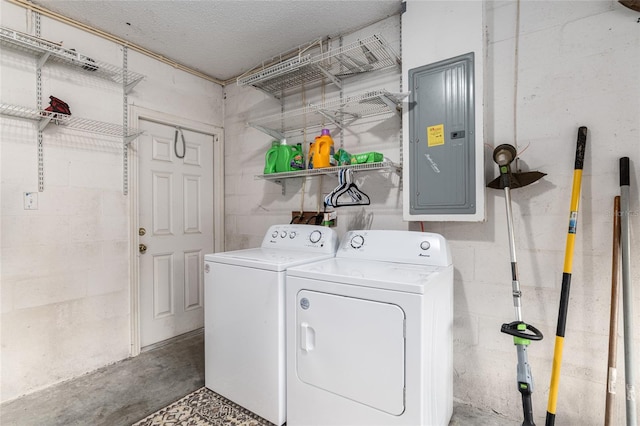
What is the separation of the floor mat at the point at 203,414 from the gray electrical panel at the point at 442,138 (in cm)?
156

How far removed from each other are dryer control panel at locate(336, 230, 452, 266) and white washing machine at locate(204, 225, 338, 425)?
7.1 inches

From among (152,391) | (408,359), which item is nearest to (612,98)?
(408,359)

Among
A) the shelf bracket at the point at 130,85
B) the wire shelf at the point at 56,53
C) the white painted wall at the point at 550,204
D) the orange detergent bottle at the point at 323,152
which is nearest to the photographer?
the white painted wall at the point at 550,204

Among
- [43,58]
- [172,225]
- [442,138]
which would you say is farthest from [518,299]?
[43,58]

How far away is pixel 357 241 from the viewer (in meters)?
1.93

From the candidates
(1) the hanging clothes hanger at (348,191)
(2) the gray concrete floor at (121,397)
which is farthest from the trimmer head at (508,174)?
(2) the gray concrete floor at (121,397)

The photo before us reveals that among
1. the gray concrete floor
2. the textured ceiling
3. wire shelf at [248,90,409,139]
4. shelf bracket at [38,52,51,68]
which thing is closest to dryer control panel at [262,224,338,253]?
wire shelf at [248,90,409,139]

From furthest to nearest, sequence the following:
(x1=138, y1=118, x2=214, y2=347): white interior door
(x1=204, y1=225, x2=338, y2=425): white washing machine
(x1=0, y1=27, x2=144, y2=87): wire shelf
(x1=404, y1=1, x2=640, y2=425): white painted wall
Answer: (x1=138, y1=118, x2=214, y2=347): white interior door, (x1=0, y1=27, x2=144, y2=87): wire shelf, (x1=204, y1=225, x2=338, y2=425): white washing machine, (x1=404, y1=1, x2=640, y2=425): white painted wall

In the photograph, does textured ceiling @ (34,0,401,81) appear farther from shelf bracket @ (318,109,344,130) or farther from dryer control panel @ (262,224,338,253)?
dryer control panel @ (262,224,338,253)

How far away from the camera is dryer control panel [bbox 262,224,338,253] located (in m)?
2.05

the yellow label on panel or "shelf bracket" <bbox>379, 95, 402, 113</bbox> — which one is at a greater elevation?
"shelf bracket" <bbox>379, 95, 402, 113</bbox>

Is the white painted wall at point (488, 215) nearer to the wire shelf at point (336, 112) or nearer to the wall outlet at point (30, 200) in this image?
the wall outlet at point (30, 200)

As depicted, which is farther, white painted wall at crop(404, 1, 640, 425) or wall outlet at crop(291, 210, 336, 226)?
wall outlet at crop(291, 210, 336, 226)

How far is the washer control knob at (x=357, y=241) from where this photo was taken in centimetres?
191
